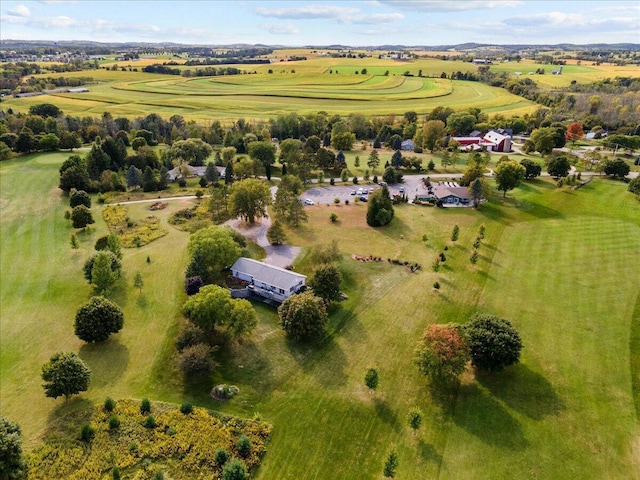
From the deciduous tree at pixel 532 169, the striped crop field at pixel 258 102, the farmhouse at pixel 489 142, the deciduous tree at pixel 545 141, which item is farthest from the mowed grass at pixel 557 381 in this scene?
the striped crop field at pixel 258 102

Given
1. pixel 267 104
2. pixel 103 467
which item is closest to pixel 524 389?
pixel 103 467

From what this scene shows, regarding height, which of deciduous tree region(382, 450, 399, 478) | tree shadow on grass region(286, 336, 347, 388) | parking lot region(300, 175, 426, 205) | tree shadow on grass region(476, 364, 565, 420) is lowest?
tree shadow on grass region(286, 336, 347, 388)

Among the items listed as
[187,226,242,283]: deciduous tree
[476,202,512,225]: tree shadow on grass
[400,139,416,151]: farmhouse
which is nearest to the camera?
[187,226,242,283]: deciduous tree

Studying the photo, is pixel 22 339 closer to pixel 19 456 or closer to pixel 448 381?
pixel 19 456

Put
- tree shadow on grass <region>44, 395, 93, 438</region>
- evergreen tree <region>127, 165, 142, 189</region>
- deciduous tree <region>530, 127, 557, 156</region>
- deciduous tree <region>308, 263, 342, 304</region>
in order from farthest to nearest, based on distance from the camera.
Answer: deciduous tree <region>530, 127, 557, 156</region> → evergreen tree <region>127, 165, 142, 189</region> → deciduous tree <region>308, 263, 342, 304</region> → tree shadow on grass <region>44, 395, 93, 438</region>

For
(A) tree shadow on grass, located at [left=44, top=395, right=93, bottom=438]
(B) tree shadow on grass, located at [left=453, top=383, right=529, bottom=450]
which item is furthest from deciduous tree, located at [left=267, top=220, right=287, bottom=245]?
(B) tree shadow on grass, located at [left=453, top=383, right=529, bottom=450]

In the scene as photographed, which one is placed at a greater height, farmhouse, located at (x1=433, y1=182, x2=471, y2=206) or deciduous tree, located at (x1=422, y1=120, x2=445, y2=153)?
deciduous tree, located at (x1=422, y1=120, x2=445, y2=153)

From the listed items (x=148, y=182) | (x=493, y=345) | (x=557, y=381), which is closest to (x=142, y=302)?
(x=493, y=345)

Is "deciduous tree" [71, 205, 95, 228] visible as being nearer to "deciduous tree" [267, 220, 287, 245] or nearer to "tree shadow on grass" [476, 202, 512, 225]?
"deciduous tree" [267, 220, 287, 245]
